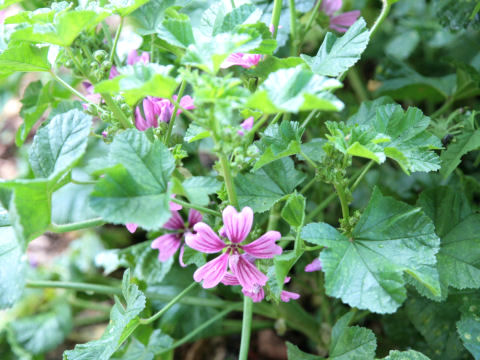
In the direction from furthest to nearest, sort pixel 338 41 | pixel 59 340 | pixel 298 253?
pixel 59 340, pixel 338 41, pixel 298 253

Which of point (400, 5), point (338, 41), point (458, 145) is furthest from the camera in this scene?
point (400, 5)

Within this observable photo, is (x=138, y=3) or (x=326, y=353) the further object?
(x=326, y=353)

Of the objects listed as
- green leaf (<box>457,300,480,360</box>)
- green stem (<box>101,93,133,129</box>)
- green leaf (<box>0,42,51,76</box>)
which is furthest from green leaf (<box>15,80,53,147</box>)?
green leaf (<box>457,300,480,360</box>)

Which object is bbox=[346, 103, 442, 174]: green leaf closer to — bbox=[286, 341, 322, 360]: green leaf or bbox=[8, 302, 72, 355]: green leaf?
bbox=[286, 341, 322, 360]: green leaf

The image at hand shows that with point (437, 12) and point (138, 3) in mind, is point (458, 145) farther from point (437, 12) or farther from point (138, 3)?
point (138, 3)

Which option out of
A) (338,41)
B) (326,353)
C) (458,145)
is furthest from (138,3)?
(326,353)

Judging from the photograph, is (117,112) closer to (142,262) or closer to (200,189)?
(200,189)
